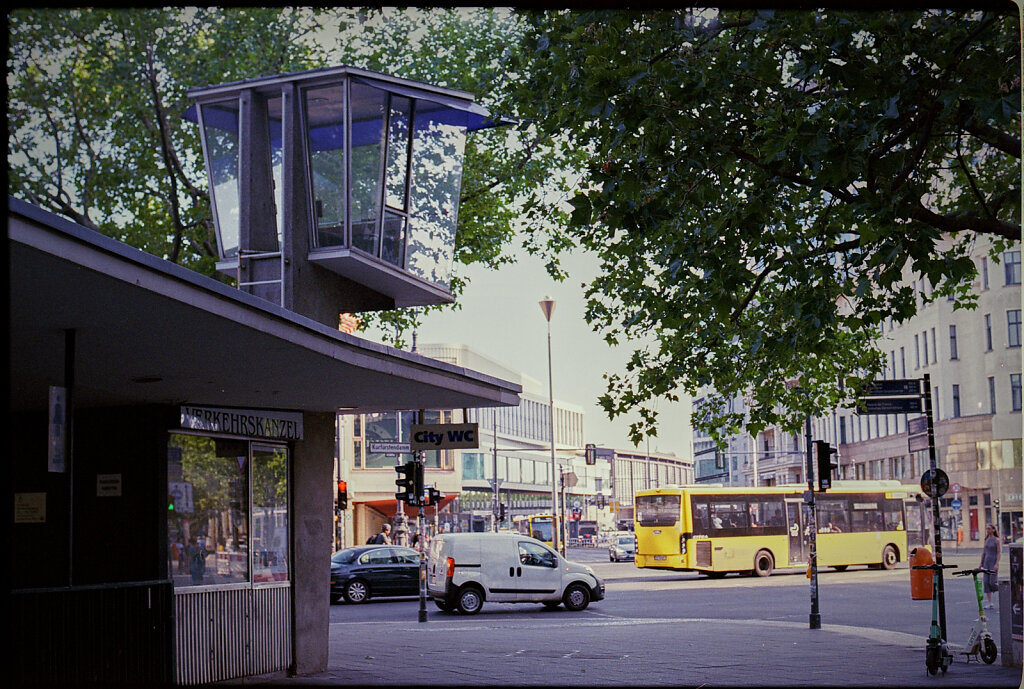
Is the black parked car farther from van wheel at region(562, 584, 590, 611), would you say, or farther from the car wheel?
van wheel at region(562, 584, 590, 611)

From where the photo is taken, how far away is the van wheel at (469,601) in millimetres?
27141

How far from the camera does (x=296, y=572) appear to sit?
14.9 m

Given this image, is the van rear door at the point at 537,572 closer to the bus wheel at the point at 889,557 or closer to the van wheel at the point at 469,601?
the van wheel at the point at 469,601

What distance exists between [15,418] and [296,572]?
3645 mm

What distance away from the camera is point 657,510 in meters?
41.5

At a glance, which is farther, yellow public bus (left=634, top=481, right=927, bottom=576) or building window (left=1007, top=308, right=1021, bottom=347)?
building window (left=1007, top=308, right=1021, bottom=347)

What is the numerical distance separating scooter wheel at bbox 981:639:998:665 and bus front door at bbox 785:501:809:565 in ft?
87.8

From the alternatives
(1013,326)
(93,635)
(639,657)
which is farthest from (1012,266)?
(93,635)

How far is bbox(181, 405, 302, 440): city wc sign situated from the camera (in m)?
13.2

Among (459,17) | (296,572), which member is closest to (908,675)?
(296,572)

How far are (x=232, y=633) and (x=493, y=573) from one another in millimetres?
14215

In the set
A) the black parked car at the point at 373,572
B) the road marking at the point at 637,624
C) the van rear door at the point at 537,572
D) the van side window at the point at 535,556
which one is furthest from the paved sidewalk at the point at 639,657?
the black parked car at the point at 373,572

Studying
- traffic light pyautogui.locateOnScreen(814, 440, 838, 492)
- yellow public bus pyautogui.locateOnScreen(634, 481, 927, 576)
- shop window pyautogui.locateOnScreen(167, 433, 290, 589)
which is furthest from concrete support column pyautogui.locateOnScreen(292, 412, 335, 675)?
yellow public bus pyautogui.locateOnScreen(634, 481, 927, 576)

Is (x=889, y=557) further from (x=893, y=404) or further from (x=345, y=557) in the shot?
(x=893, y=404)
